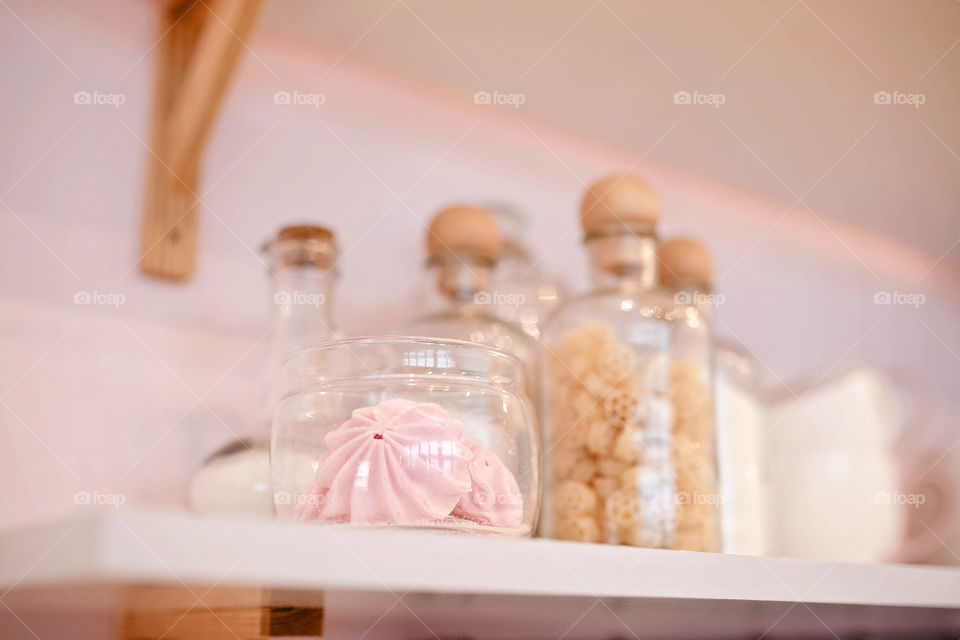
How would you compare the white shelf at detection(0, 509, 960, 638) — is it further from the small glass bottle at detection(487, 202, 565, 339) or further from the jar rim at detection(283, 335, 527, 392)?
the small glass bottle at detection(487, 202, 565, 339)

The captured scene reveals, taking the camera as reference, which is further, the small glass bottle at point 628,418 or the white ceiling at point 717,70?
the white ceiling at point 717,70

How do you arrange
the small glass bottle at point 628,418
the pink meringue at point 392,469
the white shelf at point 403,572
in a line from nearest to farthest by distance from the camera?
the white shelf at point 403,572, the pink meringue at point 392,469, the small glass bottle at point 628,418

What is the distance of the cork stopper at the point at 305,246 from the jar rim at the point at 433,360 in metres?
0.16

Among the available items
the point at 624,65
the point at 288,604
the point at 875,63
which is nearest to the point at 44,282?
the point at 288,604

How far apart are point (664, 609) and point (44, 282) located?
0.60 meters

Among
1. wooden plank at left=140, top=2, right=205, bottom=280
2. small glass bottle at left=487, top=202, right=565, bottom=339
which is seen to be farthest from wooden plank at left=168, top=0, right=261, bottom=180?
small glass bottle at left=487, top=202, right=565, bottom=339

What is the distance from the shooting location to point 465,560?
0.41m

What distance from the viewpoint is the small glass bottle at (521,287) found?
799 mm

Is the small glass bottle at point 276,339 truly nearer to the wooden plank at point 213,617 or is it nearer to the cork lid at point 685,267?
the wooden plank at point 213,617

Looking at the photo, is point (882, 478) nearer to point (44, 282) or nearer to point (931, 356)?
point (931, 356)

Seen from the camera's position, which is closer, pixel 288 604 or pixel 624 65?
pixel 288 604

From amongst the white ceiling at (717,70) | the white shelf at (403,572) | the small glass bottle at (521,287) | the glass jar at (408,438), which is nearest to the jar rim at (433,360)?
the glass jar at (408,438)

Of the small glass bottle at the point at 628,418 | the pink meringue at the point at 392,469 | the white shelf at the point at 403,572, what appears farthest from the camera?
the small glass bottle at the point at 628,418

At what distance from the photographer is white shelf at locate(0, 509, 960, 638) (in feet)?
1.08
